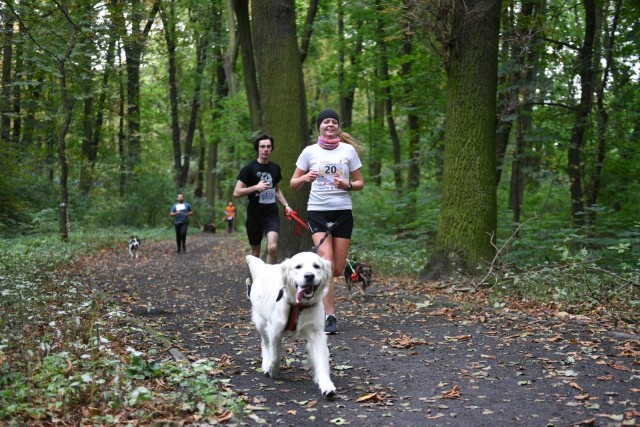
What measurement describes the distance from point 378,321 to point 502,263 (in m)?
2.66

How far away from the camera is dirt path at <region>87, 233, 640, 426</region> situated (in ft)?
13.6

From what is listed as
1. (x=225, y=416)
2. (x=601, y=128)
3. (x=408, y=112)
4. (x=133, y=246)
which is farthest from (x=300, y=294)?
(x=133, y=246)

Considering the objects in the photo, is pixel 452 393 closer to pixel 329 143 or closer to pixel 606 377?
pixel 606 377

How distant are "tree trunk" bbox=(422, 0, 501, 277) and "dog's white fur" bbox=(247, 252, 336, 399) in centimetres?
479

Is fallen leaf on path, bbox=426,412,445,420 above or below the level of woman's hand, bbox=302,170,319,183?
below

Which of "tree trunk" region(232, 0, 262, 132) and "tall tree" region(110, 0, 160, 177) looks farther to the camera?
"tree trunk" region(232, 0, 262, 132)

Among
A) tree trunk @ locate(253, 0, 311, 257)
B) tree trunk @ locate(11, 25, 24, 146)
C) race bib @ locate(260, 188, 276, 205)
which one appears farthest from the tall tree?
race bib @ locate(260, 188, 276, 205)

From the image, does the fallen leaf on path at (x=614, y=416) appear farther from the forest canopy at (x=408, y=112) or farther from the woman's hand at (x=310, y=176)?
the forest canopy at (x=408, y=112)

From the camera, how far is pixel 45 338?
4910 mm

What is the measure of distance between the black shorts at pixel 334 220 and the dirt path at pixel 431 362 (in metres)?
1.16

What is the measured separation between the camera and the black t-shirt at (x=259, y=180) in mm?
8141

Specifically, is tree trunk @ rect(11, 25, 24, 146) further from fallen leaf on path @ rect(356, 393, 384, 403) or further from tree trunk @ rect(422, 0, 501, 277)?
fallen leaf on path @ rect(356, 393, 384, 403)

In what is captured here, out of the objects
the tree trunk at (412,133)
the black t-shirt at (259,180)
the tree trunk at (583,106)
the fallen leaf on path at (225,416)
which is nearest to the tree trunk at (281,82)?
the black t-shirt at (259,180)

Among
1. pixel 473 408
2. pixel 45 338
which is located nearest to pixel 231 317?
pixel 45 338
